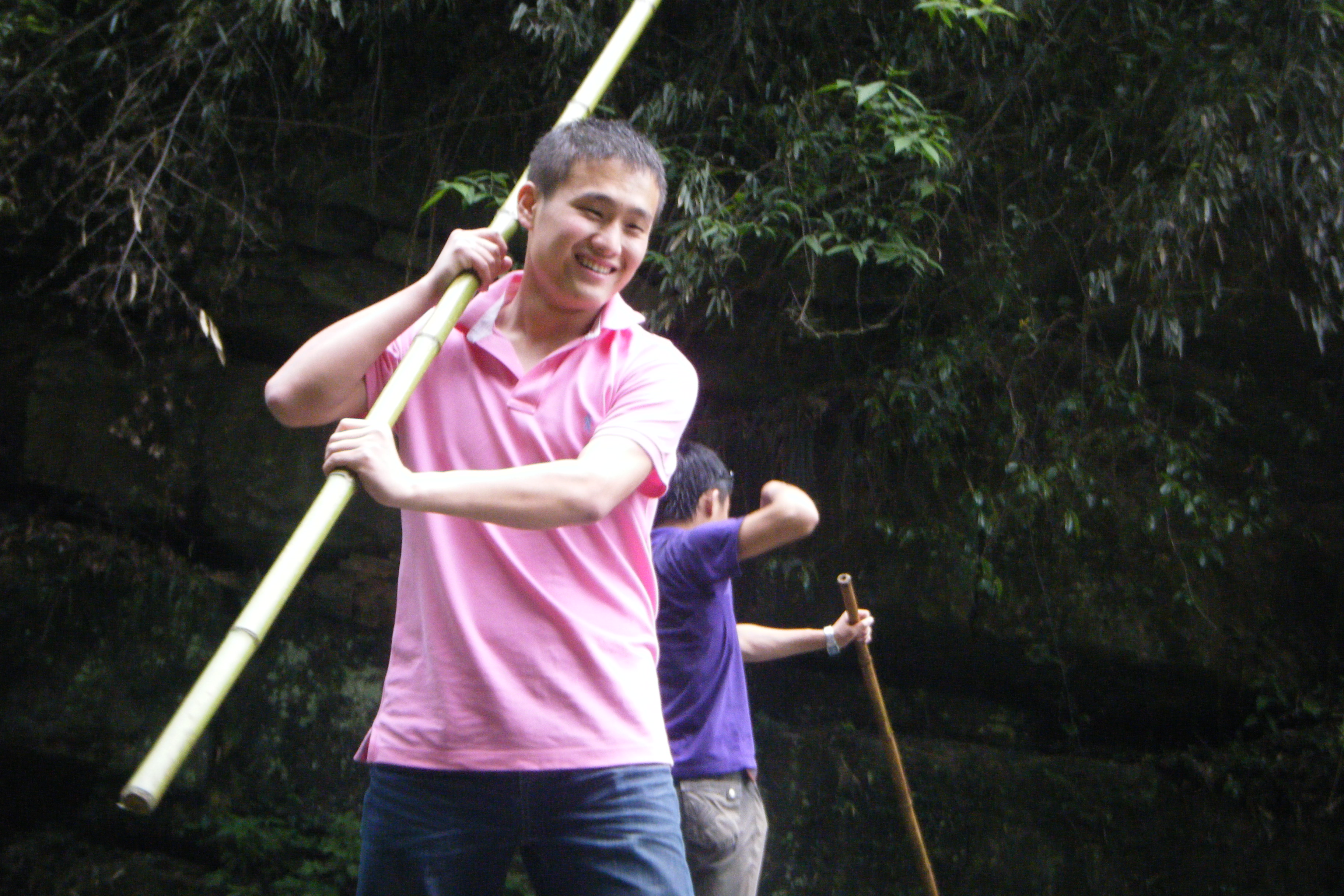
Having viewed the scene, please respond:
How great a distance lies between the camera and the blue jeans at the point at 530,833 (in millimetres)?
1450

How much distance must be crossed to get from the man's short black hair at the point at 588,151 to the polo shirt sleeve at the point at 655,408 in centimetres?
22

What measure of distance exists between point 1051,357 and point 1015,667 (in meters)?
1.25

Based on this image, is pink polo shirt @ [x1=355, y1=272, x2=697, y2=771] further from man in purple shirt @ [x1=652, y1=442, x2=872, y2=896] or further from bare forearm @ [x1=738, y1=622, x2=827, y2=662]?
bare forearm @ [x1=738, y1=622, x2=827, y2=662]

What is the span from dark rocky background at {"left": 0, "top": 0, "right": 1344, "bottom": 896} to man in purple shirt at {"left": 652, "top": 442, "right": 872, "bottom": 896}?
1440mm

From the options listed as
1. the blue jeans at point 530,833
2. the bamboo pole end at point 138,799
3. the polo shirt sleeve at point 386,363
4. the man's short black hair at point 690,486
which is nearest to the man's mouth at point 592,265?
the polo shirt sleeve at point 386,363

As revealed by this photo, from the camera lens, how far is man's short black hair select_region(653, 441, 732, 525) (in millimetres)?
2920

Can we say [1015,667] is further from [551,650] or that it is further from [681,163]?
[551,650]

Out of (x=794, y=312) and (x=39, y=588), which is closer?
(x=794, y=312)

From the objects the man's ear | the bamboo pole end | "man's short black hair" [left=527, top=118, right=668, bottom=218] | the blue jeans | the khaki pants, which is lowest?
the khaki pants

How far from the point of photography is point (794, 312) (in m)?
4.19

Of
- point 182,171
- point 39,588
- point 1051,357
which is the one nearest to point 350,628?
point 39,588

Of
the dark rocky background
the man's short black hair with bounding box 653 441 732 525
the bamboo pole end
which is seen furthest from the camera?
the dark rocky background

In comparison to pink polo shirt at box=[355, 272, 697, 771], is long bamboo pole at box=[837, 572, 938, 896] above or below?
below

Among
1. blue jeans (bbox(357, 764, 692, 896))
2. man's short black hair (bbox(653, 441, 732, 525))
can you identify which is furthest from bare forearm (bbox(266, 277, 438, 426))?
man's short black hair (bbox(653, 441, 732, 525))
